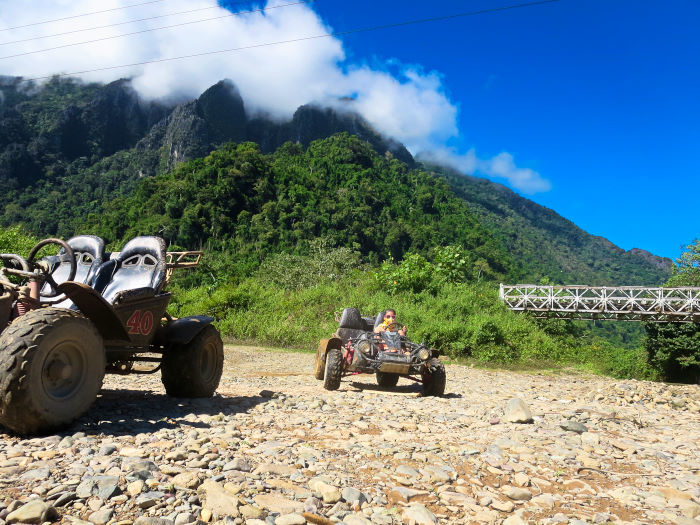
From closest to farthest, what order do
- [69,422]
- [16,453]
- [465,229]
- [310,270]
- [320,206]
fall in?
[16,453]
[69,422]
[310,270]
[320,206]
[465,229]

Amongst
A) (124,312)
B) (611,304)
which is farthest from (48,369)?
(611,304)

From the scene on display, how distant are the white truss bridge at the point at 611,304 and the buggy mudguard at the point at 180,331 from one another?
70.4 ft

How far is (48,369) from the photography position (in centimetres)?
404

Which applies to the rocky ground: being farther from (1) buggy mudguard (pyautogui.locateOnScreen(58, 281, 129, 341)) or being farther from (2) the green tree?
(2) the green tree

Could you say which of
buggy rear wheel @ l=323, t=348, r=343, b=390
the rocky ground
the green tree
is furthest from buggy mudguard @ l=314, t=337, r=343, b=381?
the green tree

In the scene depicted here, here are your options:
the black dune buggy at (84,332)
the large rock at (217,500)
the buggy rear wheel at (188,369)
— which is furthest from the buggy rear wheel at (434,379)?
the large rock at (217,500)

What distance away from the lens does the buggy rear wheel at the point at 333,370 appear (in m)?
8.38

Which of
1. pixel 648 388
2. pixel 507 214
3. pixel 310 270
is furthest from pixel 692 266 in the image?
pixel 507 214

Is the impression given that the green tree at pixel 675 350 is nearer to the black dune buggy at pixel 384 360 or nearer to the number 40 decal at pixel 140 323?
the black dune buggy at pixel 384 360

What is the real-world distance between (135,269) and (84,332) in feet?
5.80

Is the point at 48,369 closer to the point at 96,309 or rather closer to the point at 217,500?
the point at 96,309

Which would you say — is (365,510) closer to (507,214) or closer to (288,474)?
(288,474)

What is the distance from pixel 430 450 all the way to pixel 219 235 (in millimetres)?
53553

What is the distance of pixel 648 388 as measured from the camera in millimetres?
Answer: 9688
